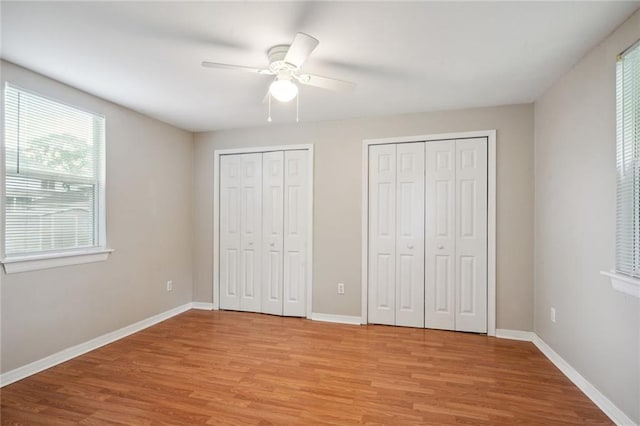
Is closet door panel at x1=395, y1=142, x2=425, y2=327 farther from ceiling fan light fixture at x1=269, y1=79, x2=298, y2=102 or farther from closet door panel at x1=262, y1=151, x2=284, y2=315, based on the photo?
ceiling fan light fixture at x1=269, y1=79, x2=298, y2=102

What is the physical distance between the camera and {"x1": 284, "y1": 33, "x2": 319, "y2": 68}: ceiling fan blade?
175cm

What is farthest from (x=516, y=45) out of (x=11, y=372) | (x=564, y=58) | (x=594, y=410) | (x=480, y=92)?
(x=11, y=372)

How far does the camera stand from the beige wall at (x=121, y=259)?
100 inches

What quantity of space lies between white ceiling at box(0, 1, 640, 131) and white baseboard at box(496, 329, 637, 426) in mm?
2339

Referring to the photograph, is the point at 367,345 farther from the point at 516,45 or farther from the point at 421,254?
the point at 516,45

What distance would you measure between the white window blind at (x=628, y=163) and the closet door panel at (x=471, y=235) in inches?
58.2

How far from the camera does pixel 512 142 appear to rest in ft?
11.1

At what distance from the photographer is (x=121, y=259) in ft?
11.2

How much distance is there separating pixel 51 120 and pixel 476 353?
4.29m

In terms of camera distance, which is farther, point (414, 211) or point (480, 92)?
point (414, 211)

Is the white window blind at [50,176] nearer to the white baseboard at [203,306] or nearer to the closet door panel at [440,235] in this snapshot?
the white baseboard at [203,306]

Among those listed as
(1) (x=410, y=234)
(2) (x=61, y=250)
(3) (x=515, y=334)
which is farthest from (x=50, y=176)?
(3) (x=515, y=334)

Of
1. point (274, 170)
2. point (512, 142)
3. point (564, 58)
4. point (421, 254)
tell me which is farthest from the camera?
point (274, 170)

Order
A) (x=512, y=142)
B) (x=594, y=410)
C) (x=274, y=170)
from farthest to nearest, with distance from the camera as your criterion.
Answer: (x=274, y=170)
(x=512, y=142)
(x=594, y=410)
